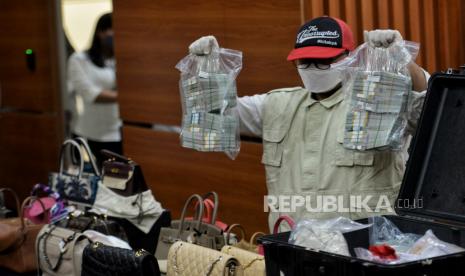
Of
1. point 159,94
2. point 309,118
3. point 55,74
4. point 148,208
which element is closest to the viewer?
point 309,118

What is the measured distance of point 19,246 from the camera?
511 centimetres

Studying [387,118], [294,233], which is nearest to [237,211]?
[387,118]

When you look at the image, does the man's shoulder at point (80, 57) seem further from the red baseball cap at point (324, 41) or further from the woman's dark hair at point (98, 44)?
the red baseball cap at point (324, 41)

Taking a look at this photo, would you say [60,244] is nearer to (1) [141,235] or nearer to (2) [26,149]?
(1) [141,235]

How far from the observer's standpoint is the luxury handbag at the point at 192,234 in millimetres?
4168

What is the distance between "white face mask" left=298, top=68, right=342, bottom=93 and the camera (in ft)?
13.0

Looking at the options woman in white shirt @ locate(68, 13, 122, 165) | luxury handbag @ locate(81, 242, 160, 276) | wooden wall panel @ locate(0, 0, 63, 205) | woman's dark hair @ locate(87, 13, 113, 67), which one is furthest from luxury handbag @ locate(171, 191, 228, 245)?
wooden wall panel @ locate(0, 0, 63, 205)

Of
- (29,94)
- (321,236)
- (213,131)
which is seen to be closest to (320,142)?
(213,131)

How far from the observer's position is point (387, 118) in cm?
373

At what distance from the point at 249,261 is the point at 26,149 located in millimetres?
5547

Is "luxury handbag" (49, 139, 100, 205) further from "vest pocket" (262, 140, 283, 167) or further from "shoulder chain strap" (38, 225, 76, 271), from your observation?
"vest pocket" (262, 140, 283, 167)

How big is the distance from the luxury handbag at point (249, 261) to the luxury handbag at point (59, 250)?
1099 mm

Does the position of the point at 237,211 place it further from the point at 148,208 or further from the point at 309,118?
the point at 309,118

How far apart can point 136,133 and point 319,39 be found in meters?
3.13
